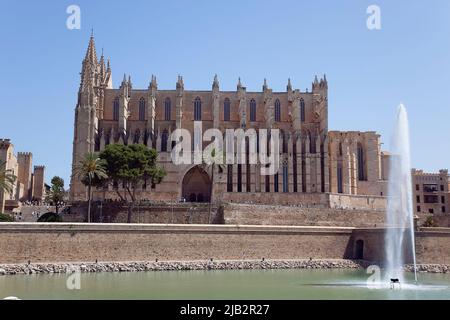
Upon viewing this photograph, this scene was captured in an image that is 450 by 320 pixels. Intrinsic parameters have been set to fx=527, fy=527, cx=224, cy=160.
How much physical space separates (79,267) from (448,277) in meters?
22.3

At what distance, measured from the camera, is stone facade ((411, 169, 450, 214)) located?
65250 mm

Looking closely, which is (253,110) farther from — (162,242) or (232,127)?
(162,242)

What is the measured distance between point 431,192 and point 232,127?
2717cm

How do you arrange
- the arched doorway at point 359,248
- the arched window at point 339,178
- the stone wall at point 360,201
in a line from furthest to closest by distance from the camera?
the arched window at point 339,178
the stone wall at point 360,201
the arched doorway at point 359,248

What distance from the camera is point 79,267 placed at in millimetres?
31375

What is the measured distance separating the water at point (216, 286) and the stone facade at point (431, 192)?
114 ft

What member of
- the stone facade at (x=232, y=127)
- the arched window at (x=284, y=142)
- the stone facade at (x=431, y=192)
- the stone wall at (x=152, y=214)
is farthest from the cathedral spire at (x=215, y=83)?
the stone facade at (x=431, y=192)

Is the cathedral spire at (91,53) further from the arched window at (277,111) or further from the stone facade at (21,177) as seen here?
the arched window at (277,111)

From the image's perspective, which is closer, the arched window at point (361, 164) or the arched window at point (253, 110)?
the arched window at point (253, 110)

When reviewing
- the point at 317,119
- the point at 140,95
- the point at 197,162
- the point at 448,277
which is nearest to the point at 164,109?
the point at 140,95

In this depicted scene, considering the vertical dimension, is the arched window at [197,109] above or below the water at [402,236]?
above

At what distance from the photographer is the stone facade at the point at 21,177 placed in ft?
175

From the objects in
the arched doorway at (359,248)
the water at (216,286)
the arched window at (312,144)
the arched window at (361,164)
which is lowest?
the water at (216,286)
